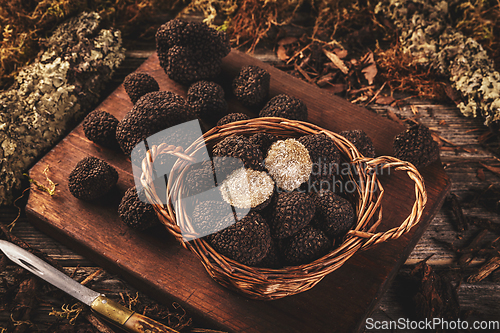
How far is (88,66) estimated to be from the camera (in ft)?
5.31

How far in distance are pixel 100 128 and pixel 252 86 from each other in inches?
25.0

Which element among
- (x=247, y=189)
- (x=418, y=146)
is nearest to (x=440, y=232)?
(x=418, y=146)

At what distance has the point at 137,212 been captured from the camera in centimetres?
126

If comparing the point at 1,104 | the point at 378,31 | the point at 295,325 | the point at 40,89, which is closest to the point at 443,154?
the point at 378,31

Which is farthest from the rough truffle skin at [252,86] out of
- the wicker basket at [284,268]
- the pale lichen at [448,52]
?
the pale lichen at [448,52]

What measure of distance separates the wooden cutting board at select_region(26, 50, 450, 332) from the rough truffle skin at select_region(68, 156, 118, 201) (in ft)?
0.23

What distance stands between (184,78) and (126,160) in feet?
1.42

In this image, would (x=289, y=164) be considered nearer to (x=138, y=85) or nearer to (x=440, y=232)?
(x=138, y=85)

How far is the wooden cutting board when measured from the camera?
48.1 inches

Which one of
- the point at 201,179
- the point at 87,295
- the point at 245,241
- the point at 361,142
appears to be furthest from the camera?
the point at 361,142

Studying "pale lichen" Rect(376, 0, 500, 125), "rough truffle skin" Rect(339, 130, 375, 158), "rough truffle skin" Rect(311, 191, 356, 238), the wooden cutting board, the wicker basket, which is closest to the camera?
the wicker basket

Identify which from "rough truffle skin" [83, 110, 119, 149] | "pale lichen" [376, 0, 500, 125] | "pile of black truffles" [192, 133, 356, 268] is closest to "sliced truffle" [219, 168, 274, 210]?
"pile of black truffles" [192, 133, 356, 268]

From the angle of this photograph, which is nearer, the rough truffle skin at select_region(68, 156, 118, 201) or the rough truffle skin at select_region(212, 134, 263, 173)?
the rough truffle skin at select_region(212, 134, 263, 173)

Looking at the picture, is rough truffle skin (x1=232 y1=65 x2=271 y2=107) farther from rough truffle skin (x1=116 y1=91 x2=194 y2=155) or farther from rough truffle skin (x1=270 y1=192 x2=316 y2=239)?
rough truffle skin (x1=270 y1=192 x2=316 y2=239)
